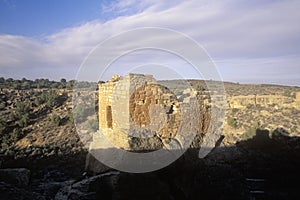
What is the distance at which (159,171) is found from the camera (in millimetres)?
5020

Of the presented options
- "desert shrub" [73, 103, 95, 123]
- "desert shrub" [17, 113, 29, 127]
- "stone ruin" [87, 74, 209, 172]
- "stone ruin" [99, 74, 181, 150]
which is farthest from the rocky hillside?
"stone ruin" [99, 74, 181, 150]

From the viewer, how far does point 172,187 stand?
16.8 ft

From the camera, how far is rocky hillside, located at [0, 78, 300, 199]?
4.59m

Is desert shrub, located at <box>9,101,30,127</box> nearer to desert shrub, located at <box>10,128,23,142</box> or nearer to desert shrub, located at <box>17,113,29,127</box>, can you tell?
desert shrub, located at <box>17,113,29,127</box>

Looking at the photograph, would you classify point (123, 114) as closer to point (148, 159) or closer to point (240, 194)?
point (148, 159)

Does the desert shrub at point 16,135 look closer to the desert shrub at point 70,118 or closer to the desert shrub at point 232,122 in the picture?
the desert shrub at point 70,118

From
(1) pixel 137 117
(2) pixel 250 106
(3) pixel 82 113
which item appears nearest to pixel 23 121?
(3) pixel 82 113

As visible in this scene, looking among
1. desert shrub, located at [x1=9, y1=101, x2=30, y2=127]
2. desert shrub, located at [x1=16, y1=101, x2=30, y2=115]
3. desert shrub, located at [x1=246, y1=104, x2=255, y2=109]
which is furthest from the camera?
desert shrub, located at [x1=246, y1=104, x2=255, y2=109]

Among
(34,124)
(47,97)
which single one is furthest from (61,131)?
(47,97)

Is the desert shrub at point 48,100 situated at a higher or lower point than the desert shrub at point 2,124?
higher

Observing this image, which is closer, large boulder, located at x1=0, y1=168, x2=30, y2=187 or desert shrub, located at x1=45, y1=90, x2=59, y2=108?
large boulder, located at x1=0, y1=168, x2=30, y2=187

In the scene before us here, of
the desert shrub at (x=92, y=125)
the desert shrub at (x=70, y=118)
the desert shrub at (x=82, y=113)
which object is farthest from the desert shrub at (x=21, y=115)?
the desert shrub at (x=92, y=125)

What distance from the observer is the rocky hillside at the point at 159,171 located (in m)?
4.59

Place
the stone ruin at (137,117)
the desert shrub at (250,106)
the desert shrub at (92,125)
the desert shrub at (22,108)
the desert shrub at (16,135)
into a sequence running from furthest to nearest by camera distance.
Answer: the desert shrub at (250,106)
the desert shrub at (22,108)
the desert shrub at (16,135)
the desert shrub at (92,125)
the stone ruin at (137,117)
